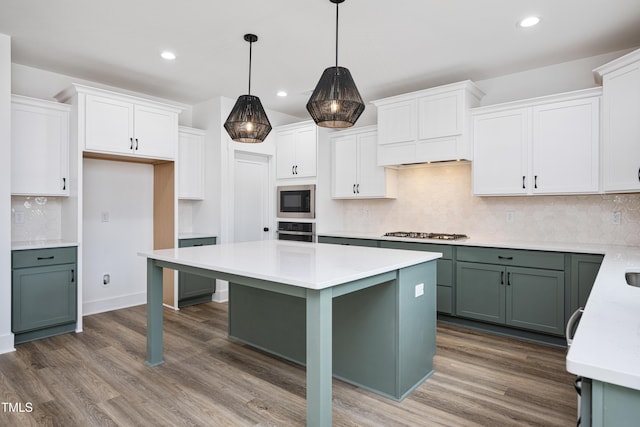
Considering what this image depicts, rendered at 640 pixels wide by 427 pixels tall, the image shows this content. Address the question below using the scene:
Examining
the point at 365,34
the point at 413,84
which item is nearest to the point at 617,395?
the point at 365,34

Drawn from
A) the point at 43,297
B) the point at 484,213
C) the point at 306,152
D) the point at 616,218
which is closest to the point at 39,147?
the point at 43,297

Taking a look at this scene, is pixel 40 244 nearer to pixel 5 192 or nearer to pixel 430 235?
pixel 5 192

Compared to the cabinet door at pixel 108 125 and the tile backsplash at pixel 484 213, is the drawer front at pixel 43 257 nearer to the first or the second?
the cabinet door at pixel 108 125

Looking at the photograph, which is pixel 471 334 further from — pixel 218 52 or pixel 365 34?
pixel 218 52

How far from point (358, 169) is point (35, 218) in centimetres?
351

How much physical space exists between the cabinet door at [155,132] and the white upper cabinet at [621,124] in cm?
412

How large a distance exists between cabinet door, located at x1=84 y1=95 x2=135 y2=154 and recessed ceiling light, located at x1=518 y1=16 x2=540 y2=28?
3.67 metres

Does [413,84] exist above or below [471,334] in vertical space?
above

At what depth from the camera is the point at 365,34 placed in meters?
3.10

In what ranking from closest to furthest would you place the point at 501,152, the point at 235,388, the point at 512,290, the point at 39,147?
the point at 235,388
the point at 512,290
the point at 39,147
the point at 501,152

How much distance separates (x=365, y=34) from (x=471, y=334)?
9.34 feet

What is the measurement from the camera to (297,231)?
17.1 ft

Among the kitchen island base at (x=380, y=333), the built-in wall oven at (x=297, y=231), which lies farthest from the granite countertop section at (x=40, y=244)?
the built-in wall oven at (x=297, y=231)

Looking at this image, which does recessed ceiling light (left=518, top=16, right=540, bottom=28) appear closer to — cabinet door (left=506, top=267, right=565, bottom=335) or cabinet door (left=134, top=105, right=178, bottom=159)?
cabinet door (left=506, top=267, right=565, bottom=335)
